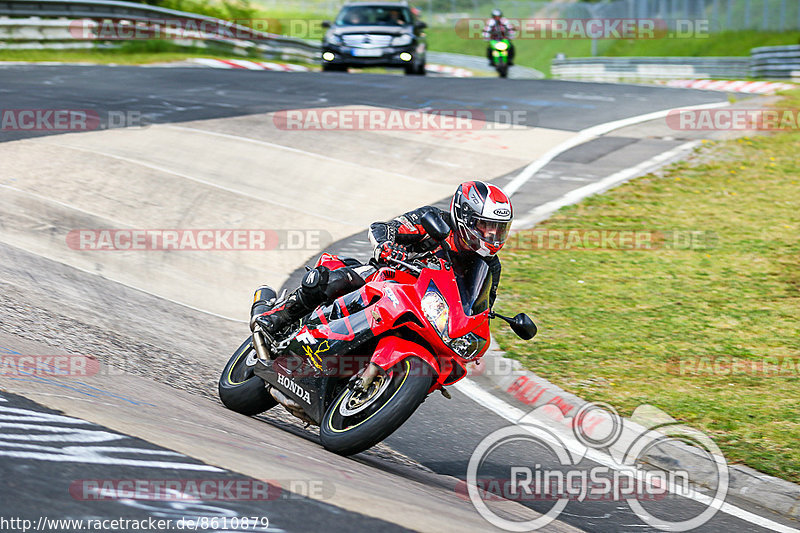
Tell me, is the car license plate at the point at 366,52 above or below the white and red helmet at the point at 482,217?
above

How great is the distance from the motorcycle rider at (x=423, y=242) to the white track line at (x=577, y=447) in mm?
1471

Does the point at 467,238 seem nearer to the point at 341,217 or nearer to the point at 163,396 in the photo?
A: the point at 163,396

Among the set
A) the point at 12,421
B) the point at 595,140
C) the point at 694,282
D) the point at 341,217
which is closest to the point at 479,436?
the point at 12,421

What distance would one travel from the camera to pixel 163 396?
5969 millimetres

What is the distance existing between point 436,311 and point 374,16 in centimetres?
2132

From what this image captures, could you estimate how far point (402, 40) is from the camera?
24766mm

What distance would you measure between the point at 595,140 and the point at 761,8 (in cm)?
3008

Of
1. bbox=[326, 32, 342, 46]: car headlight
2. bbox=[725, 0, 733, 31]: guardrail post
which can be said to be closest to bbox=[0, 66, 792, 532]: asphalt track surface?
bbox=[326, 32, 342, 46]: car headlight

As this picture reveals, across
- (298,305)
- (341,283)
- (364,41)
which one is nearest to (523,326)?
(341,283)

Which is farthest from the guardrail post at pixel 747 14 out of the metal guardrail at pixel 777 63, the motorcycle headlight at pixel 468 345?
the motorcycle headlight at pixel 468 345

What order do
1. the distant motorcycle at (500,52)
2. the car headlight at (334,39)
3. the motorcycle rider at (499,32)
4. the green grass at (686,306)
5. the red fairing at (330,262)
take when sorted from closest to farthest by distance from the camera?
the red fairing at (330,262), the green grass at (686,306), the car headlight at (334,39), the distant motorcycle at (500,52), the motorcycle rider at (499,32)

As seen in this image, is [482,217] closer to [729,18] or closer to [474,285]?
[474,285]

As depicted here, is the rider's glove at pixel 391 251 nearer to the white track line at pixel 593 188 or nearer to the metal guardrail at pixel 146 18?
the white track line at pixel 593 188

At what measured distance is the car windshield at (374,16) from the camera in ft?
82.2
